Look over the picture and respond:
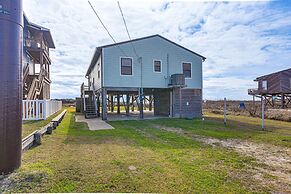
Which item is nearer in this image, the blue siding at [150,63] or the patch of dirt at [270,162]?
the patch of dirt at [270,162]

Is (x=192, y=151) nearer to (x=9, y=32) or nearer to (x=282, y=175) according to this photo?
(x=282, y=175)

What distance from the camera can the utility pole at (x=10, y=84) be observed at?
319 centimetres

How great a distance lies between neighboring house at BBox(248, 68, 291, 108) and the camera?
25125 mm

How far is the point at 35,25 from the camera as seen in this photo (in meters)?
17.3

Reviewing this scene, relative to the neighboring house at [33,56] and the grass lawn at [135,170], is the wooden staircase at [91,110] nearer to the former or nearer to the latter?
the neighboring house at [33,56]

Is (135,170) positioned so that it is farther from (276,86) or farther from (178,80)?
(276,86)

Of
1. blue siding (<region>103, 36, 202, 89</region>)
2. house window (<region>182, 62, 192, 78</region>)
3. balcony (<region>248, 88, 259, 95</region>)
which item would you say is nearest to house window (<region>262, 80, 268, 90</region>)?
balcony (<region>248, 88, 259, 95</region>)

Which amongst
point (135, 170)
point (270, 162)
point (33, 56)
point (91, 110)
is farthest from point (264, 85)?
point (135, 170)

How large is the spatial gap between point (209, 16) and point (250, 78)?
25.2 metres

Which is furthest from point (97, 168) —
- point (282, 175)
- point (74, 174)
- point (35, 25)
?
point (35, 25)

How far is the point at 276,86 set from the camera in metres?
25.9

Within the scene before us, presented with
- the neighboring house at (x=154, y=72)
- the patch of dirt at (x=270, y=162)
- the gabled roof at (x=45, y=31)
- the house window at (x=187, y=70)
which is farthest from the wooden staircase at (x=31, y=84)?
the patch of dirt at (x=270, y=162)

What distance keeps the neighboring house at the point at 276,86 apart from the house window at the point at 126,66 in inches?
832

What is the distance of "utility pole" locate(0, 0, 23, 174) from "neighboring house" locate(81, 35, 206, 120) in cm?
981
